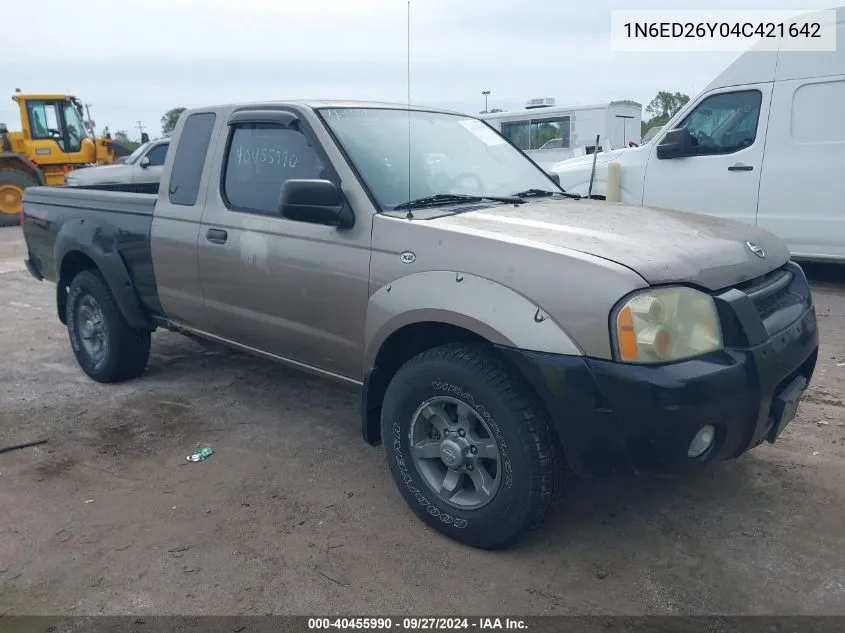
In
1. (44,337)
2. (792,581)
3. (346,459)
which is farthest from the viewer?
(44,337)

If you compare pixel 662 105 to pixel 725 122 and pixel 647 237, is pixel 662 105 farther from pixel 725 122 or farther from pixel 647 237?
pixel 647 237

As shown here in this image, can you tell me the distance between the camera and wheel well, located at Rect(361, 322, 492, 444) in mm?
3072

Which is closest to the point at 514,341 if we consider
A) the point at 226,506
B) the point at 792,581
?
the point at 792,581

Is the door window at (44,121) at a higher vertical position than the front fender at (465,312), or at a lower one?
higher

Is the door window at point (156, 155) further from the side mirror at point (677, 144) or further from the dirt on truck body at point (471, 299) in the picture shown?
the dirt on truck body at point (471, 299)

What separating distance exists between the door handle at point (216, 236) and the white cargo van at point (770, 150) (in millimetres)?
5347

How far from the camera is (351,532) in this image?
3104mm

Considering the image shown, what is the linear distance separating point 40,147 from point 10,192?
1265 mm

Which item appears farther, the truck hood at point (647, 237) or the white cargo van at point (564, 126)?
the white cargo van at point (564, 126)

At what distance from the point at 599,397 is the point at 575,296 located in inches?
13.9

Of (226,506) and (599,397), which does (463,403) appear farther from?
(226,506)

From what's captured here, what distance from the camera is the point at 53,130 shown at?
1738 cm

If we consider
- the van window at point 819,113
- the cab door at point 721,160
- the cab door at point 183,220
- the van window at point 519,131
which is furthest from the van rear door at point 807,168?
the van window at point 519,131

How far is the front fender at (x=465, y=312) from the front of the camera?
258 cm
